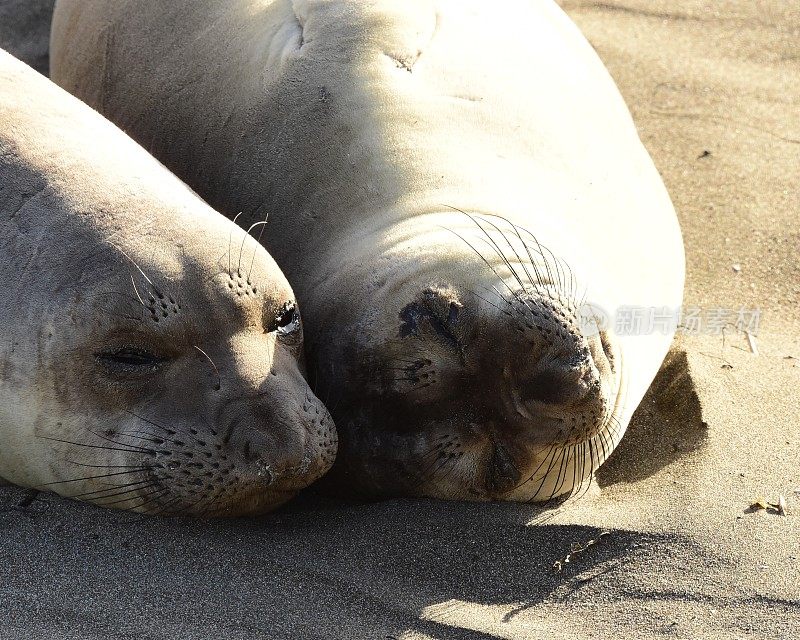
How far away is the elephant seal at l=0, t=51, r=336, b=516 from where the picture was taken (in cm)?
322

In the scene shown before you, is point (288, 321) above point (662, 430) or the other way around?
above

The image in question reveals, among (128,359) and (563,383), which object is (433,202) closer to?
(563,383)

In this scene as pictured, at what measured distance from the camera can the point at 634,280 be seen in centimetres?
402

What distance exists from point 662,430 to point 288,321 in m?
1.38

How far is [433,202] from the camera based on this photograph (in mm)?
3812

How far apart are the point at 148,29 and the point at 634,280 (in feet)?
7.20

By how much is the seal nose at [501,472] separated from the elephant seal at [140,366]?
1.53 feet

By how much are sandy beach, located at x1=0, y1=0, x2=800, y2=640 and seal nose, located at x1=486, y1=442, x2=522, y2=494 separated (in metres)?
0.06

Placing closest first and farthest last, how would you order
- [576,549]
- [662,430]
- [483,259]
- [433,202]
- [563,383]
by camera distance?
[563,383] < [576,549] < [483,259] < [433,202] < [662,430]

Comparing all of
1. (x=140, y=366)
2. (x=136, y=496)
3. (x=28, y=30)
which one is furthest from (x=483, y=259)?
(x=28, y=30)

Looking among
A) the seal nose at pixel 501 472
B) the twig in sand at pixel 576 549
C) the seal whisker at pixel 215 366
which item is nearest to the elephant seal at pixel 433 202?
the seal nose at pixel 501 472

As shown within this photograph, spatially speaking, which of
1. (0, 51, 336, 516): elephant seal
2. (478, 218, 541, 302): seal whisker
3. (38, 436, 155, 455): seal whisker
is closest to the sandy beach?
(0, 51, 336, 516): elephant seal

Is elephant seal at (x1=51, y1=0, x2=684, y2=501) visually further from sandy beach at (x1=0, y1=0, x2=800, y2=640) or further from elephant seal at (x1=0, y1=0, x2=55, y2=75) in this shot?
elephant seal at (x1=0, y1=0, x2=55, y2=75)

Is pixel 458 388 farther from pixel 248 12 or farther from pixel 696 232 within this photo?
pixel 696 232
